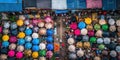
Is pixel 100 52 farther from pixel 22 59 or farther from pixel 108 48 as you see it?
pixel 22 59

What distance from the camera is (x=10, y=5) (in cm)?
925

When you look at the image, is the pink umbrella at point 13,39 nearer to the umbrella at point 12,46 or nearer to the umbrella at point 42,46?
the umbrella at point 12,46

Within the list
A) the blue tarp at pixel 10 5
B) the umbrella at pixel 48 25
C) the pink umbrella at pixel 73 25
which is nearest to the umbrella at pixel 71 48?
the pink umbrella at pixel 73 25

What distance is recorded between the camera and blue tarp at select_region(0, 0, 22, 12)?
9227mm

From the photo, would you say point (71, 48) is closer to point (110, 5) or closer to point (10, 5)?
point (110, 5)

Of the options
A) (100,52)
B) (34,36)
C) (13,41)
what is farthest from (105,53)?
(13,41)

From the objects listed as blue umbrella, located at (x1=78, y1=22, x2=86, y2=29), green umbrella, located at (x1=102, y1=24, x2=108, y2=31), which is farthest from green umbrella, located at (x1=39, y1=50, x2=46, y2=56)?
green umbrella, located at (x1=102, y1=24, x2=108, y2=31)

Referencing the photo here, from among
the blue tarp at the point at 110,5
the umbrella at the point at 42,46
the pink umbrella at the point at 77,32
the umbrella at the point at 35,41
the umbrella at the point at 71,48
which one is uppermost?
the blue tarp at the point at 110,5

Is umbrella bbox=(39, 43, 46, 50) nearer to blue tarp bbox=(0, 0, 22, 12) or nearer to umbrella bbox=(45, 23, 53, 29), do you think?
umbrella bbox=(45, 23, 53, 29)

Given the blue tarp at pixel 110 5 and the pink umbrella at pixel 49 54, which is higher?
the blue tarp at pixel 110 5

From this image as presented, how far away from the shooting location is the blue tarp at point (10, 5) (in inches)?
363

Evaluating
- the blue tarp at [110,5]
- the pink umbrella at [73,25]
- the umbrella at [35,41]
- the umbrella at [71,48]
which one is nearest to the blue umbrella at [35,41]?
the umbrella at [35,41]

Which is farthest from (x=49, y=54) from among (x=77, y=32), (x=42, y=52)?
(x=77, y=32)

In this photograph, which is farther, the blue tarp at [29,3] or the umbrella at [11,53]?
the blue tarp at [29,3]
